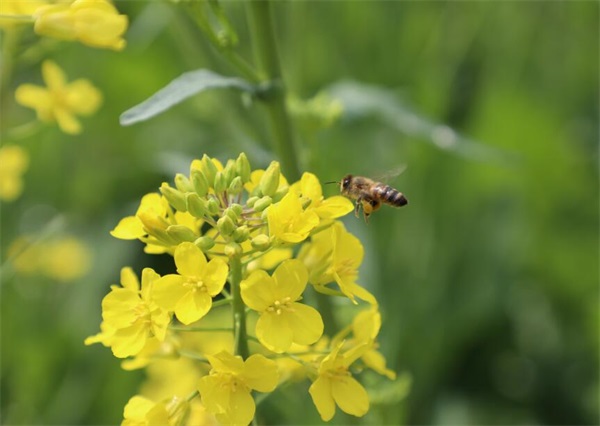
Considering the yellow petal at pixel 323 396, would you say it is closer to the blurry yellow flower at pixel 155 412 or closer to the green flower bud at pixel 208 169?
the blurry yellow flower at pixel 155 412

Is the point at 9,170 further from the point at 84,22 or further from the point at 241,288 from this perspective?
the point at 241,288

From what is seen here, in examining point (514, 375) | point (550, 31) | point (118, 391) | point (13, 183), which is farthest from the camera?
point (550, 31)

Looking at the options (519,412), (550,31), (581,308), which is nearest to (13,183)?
(519,412)

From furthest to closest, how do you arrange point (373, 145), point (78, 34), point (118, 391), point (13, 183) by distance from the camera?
point (373, 145)
point (118, 391)
point (13, 183)
point (78, 34)

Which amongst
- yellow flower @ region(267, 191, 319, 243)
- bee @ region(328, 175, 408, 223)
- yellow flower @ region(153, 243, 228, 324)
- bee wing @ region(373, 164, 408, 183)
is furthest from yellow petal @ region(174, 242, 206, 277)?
bee wing @ region(373, 164, 408, 183)

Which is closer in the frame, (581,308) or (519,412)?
(519,412)

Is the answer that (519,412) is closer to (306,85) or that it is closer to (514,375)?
(514,375)
